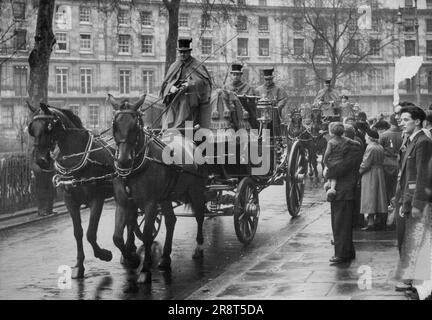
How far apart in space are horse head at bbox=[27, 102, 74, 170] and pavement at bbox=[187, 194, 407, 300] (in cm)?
272

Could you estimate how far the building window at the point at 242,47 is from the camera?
76500 millimetres

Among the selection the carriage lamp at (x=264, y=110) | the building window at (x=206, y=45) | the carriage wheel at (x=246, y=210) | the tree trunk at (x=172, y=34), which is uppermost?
the building window at (x=206, y=45)

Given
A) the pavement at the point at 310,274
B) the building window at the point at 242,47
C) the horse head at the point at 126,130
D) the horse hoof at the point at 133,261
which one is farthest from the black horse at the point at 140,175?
the building window at the point at 242,47

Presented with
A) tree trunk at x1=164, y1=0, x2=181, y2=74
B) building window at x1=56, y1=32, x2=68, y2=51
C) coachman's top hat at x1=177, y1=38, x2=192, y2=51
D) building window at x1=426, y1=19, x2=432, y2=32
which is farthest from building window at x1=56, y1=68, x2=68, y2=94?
coachman's top hat at x1=177, y1=38, x2=192, y2=51

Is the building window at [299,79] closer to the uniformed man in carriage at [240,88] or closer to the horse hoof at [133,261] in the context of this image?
the uniformed man in carriage at [240,88]

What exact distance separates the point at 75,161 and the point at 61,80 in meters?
61.9

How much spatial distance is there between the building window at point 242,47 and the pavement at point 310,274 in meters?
64.0

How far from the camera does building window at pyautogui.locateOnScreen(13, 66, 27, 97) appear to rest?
67.4 m

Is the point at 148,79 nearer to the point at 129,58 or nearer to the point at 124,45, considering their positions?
the point at 129,58

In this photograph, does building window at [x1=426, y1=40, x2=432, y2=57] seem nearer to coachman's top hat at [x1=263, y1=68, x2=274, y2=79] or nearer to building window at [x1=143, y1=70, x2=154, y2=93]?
building window at [x1=143, y1=70, x2=154, y2=93]

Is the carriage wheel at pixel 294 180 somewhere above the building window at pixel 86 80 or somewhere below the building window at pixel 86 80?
below

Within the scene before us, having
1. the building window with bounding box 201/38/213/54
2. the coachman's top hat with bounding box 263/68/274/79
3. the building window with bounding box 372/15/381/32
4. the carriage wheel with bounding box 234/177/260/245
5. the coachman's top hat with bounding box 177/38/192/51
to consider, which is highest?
the building window with bounding box 201/38/213/54

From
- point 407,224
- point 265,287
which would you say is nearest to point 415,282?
point 407,224

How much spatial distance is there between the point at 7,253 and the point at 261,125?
16.3ft
